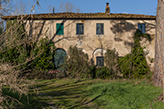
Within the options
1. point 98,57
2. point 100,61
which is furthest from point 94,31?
point 100,61

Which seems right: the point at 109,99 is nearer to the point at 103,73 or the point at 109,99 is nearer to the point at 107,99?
the point at 107,99

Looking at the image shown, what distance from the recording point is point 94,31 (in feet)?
50.3

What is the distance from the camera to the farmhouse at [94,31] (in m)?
15.0

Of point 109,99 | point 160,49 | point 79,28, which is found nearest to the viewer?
point 109,99

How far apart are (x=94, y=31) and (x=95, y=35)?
368 millimetres

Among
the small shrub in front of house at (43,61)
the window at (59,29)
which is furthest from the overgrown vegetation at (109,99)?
the window at (59,29)

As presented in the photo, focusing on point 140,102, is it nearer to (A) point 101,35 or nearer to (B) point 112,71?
(B) point 112,71

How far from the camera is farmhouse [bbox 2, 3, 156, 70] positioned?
15023mm

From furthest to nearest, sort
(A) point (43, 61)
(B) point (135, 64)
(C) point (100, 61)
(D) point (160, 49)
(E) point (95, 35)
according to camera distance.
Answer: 1. (E) point (95, 35)
2. (C) point (100, 61)
3. (A) point (43, 61)
4. (B) point (135, 64)
5. (D) point (160, 49)

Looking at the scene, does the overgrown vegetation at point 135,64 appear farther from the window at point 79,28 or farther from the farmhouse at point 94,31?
the window at point 79,28

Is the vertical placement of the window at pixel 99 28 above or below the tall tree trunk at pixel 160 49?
above

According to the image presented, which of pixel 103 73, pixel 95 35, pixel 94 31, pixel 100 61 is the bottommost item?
pixel 103 73

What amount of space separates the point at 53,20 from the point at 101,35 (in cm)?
448

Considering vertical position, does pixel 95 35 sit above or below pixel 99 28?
below
